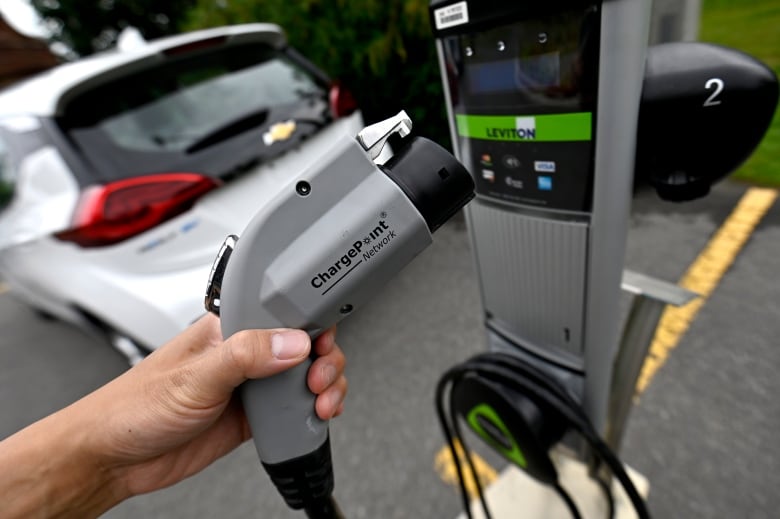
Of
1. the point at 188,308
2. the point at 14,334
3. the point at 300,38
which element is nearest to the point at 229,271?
the point at 188,308

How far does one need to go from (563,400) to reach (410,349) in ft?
4.82

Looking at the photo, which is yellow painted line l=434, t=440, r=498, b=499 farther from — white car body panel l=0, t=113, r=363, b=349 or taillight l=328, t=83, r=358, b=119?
taillight l=328, t=83, r=358, b=119

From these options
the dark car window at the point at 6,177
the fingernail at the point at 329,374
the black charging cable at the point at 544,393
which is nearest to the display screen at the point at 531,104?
the black charging cable at the point at 544,393

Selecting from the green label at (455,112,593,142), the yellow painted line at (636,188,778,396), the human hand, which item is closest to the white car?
the human hand

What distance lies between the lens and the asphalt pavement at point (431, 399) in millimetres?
1638

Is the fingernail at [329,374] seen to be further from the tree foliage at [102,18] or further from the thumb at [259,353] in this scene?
the tree foliage at [102,18]

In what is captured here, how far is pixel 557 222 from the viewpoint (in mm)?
919

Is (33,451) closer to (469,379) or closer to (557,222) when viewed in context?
(469,379)

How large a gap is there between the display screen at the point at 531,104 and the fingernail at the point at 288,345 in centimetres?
56

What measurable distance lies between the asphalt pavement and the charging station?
728 mm

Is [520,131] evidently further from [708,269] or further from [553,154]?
[708,269]

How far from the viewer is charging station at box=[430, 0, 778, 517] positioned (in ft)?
2.49

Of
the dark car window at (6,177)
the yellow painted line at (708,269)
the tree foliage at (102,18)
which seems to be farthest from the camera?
the tree foliage at (102,18)

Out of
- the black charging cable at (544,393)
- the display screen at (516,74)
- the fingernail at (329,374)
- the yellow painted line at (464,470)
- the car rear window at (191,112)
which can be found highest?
the display screen at (516,74)
